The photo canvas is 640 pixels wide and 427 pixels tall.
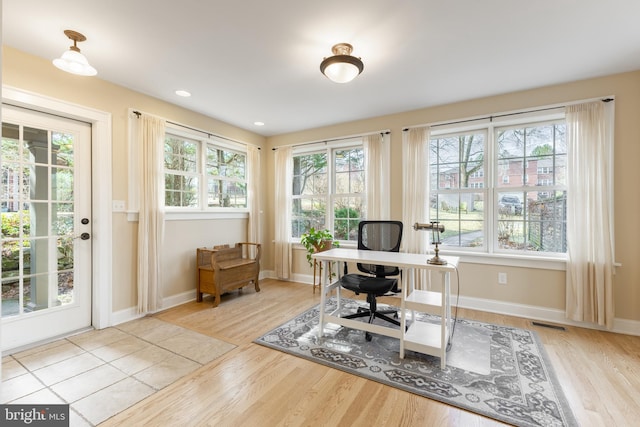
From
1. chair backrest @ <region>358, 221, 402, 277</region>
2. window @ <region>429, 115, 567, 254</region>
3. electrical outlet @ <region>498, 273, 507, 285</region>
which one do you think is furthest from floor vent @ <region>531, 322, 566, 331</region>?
chair backrest @ <region>358, 221, 402, 277</region>

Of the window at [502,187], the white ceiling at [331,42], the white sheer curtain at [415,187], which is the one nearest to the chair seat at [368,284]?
the white sheer curtain at [415,187]

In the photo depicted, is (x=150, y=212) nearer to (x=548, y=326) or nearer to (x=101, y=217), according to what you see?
(x=101, y=217)

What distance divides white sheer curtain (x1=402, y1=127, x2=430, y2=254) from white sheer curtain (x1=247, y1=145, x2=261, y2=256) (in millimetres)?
2279

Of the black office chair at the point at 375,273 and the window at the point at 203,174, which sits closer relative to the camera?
the black office chair at the point at 375,273

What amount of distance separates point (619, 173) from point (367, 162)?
2.61 metres

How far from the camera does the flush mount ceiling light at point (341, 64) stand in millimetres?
2396

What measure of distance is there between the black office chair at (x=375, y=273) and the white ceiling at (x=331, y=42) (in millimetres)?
1535

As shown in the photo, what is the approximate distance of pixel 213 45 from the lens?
251cm

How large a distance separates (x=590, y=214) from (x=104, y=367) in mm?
4561

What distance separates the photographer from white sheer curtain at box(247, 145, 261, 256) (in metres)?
4.77

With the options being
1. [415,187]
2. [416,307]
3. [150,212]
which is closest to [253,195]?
[150,212]

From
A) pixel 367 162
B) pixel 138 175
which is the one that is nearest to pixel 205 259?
pixel 138 175

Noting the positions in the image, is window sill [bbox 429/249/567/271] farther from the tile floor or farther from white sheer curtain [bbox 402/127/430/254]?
the tile floor

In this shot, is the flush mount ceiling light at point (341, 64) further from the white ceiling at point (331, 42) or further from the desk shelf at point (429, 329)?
the desk shelf at point (429, 329)
